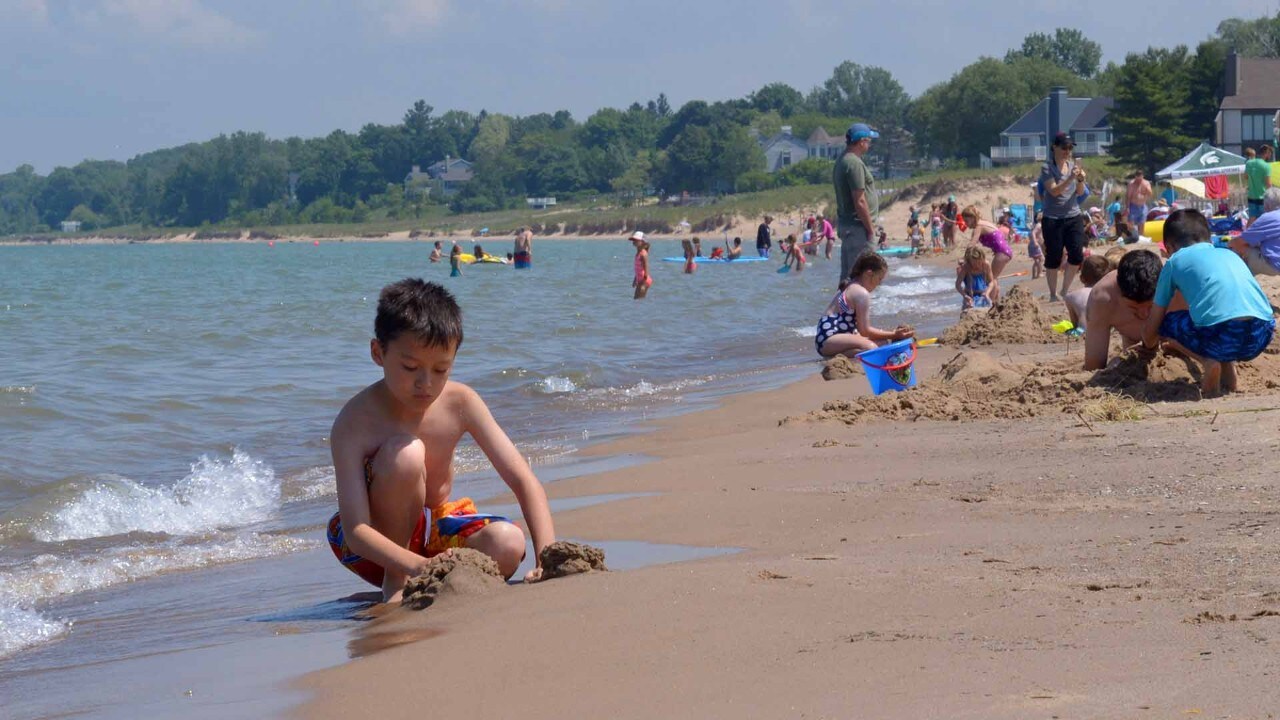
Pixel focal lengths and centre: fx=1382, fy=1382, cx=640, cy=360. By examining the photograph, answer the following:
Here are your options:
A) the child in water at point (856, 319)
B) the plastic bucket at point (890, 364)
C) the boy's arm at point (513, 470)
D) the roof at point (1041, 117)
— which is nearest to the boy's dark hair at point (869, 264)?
the child in water at point (856, 319)

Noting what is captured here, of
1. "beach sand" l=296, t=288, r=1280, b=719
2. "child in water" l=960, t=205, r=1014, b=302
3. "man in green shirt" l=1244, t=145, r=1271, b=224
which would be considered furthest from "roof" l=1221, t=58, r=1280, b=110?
"beach sand" l=296, t=288, r=1280, b=719

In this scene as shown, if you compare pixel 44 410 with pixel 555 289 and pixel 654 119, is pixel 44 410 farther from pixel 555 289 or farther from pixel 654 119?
pixel 654 119

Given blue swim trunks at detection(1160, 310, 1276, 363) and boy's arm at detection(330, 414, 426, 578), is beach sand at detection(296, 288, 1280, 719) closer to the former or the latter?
boy's arm at detection(330, 414, 426, 578)

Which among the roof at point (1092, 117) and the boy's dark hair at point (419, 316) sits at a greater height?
the roof at point (1092, 117)

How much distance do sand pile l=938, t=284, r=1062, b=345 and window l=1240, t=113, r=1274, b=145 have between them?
187 feet

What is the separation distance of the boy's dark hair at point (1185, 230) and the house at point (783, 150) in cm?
12819

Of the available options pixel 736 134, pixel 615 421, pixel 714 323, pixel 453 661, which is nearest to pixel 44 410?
pixel 615 421

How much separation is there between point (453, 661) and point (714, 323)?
1781cm

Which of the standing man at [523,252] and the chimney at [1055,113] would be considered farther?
the chimney at [1055,113]

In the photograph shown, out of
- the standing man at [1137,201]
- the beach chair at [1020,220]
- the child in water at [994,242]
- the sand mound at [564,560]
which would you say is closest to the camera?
the sand mound at [564,560]

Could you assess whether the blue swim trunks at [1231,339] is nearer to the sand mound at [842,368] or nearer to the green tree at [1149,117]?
the sand mound at [842,368]

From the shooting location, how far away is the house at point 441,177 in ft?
512

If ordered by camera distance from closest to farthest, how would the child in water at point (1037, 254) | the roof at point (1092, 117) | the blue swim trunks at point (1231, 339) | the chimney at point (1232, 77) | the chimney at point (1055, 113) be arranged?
the blue swim trunks at point (1231, 339) < the child in water at point (1037, 254) < the chimney at point (1232, 77) < the chimney at point (1055, 113) < the roof at point (1092, 117)

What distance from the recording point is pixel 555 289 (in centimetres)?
3328
